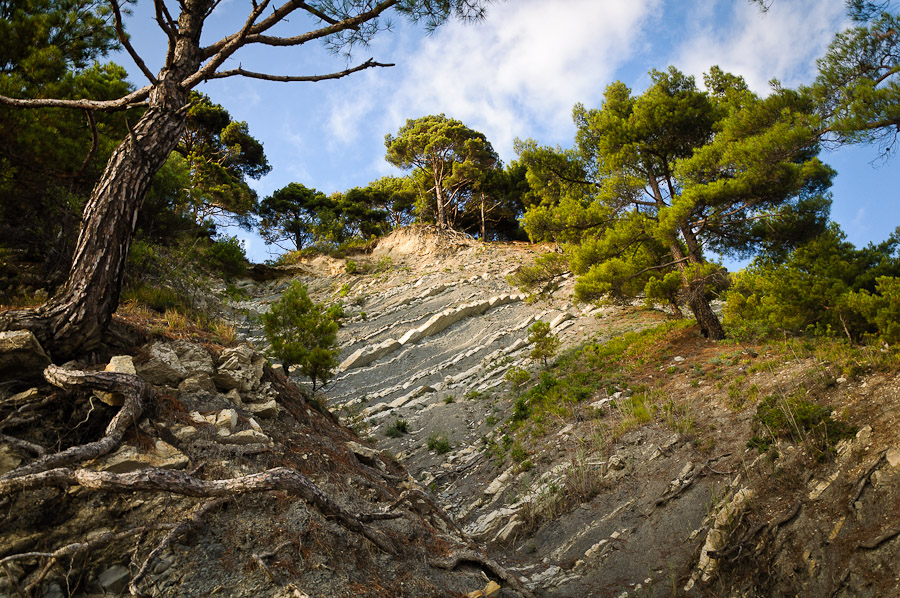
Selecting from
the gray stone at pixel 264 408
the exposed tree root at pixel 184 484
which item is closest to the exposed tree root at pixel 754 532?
the exposed tree root at pixel 184 484

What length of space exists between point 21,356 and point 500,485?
680 centimetres

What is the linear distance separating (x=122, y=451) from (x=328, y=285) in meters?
23.8

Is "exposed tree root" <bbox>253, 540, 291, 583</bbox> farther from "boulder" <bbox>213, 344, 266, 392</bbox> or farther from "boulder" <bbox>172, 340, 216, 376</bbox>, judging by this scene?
"boulder" <bbox>213, 344, 266, 392</bbox>

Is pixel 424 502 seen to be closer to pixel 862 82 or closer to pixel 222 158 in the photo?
pixel 862 82

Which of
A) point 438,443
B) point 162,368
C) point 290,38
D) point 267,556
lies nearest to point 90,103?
point 290,38

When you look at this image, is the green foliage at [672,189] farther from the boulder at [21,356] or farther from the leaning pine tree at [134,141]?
the boulder at [21,356]

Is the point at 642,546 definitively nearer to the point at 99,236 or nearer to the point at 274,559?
the point at 274,559

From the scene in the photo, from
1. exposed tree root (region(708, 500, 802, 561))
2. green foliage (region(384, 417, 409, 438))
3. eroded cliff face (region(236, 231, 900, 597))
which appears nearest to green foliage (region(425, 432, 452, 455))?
eroded cliff face (region(236, 231, 900, 597))

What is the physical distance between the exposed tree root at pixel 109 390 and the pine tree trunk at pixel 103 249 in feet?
1.98

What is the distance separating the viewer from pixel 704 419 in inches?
299

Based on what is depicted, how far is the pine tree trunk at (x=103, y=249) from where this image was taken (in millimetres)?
4660

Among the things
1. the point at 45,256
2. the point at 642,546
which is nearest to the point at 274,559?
the point at 642,546

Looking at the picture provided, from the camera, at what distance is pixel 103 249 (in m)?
4.89

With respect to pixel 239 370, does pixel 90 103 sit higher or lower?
higher
